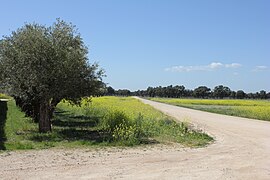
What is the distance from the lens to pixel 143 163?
11312mm

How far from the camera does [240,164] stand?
1127 centimetres

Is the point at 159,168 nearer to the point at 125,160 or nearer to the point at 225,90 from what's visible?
the point at 125,160

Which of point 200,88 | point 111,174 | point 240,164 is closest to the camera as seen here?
point 111,174

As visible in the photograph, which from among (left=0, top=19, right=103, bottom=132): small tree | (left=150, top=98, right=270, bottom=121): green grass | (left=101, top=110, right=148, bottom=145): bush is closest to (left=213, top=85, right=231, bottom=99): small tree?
(left=150, top=98, right=270, bottom=121): green grass

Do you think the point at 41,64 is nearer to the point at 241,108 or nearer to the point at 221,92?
the point at 241,108

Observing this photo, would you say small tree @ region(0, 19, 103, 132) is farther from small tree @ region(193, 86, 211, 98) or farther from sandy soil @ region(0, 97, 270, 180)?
small tree @ region(193, 86, 211, 98)

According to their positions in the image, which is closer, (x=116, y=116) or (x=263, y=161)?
(x=263, y=161)

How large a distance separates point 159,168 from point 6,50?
1167 centimetres

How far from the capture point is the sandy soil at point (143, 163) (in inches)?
381

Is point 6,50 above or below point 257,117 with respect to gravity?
above

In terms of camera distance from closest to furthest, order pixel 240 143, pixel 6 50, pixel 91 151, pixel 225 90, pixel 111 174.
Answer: pixel 111 174 < pixel 91 151 < pixel 240 143 < pixel 6 50 < pixel 225 90

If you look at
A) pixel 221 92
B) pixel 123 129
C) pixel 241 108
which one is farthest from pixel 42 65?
pixel 221 92

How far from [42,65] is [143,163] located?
9125 mm

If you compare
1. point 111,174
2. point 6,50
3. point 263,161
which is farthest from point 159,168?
point 6,50
